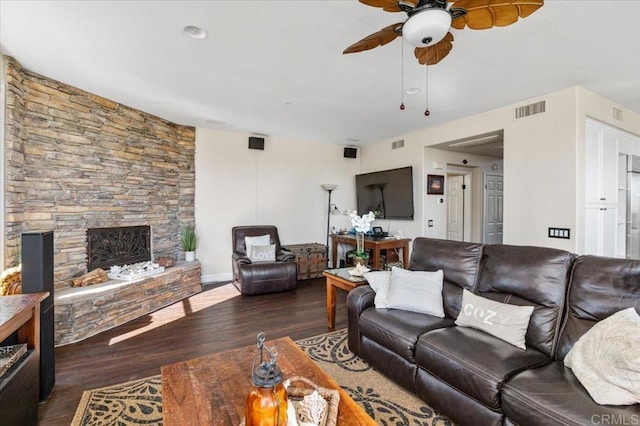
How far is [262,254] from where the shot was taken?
4738mm

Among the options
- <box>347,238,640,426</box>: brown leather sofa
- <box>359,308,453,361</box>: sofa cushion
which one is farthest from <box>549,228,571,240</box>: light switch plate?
<box>359,308,453,361</box>: sofa cushion

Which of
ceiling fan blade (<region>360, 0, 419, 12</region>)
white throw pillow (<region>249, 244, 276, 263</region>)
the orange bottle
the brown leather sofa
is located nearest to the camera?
the orange bottle

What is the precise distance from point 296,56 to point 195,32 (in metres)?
0.82

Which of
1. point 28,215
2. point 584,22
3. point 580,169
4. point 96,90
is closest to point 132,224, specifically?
point 28,215

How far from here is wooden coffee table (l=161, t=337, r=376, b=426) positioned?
120 cm

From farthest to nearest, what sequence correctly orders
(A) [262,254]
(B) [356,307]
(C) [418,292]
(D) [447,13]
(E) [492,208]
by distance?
A: (E) [492,208], (A) [262,254], (B) [356,307], (C) [418,292], (D) [447,13]

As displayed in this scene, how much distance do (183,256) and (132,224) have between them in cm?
99

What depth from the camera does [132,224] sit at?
13.4ft

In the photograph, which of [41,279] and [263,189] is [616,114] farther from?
[41,279]

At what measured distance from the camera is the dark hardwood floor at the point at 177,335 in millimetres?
2230

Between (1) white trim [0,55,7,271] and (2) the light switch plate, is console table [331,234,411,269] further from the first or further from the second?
(1) white trim [0,55,7,271]

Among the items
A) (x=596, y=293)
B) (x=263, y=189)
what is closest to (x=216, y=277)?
(x=263, y=189)

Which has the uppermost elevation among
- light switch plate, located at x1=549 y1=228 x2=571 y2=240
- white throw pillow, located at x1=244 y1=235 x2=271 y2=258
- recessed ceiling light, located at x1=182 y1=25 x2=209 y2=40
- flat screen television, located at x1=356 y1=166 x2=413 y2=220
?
recessed ceiling light, located at x1=182 y1=25 x2=209 y2=40
